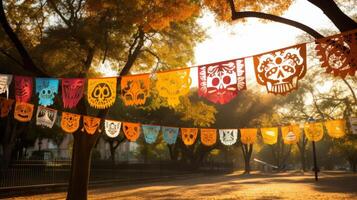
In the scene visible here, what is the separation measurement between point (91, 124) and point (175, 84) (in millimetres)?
4838

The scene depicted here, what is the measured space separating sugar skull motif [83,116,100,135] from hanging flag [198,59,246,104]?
5532 mm

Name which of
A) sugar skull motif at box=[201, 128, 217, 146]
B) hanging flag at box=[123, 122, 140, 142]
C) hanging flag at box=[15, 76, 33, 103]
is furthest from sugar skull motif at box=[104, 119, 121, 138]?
hanging flag at box=[15, 76, 33, 103]

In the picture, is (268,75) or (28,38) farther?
(28,38)

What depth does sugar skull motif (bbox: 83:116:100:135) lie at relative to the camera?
14742mm

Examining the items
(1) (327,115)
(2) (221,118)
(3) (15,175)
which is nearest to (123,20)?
(3) (15,175)

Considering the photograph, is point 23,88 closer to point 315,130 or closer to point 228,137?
point 228,137

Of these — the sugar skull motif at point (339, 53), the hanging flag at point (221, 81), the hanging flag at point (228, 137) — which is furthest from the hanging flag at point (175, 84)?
the hanging flag at point (228, 137)

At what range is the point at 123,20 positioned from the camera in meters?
14.1

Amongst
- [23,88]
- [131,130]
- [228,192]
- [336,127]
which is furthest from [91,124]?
[336,127]

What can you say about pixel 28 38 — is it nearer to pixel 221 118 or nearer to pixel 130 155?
pixel 221 118

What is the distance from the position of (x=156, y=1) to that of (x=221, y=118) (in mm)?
32060

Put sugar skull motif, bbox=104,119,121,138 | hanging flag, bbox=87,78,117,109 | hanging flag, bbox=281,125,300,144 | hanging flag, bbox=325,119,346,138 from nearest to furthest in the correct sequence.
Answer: hanging flag, bbox=87,78,117,109
sugar skull motif, bbox=104,119,121,138
hanging flag, bbox=281,125,300,144
hanging flag, bbox=325,119,346,138

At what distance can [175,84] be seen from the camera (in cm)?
1177

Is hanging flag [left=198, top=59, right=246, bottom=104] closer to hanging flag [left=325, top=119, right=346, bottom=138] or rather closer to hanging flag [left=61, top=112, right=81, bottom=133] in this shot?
hanging flag [left=61, top=112, right=81, bottom=133]
